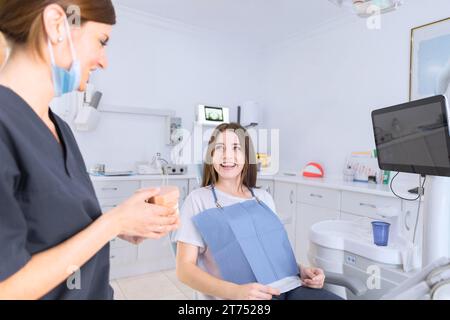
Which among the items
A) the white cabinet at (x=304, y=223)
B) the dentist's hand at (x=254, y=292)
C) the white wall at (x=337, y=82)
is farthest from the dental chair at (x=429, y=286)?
the white wall at (x=337, y=82)

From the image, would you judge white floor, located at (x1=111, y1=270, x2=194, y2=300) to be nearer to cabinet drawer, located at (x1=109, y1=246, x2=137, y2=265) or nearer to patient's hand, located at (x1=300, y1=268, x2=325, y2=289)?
cabinet drawer, located at (x1=109, y1=246, x2=137, y2=265)

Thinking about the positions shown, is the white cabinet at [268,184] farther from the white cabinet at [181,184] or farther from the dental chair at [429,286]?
the dental chair at [429,286]

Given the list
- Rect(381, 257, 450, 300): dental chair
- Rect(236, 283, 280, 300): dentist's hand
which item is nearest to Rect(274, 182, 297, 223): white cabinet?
Rect(236, 283, 280, 300): dentist's hand

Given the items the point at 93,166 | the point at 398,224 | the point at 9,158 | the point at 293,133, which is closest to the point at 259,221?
the point at 398,224

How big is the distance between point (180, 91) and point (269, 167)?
4.53 ft

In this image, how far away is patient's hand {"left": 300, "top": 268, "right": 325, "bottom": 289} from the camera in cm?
130

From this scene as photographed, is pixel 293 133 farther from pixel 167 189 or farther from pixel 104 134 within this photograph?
pixel 167 189

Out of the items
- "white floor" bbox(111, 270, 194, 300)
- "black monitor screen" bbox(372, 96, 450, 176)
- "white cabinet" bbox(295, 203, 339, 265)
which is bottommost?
"white floor" bbox(111, 270, 194, 300)

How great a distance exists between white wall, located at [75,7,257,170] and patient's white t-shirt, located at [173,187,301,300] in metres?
2.06

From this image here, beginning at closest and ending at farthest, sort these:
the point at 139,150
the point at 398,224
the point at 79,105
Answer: the point at 398,224 < the point at 79,105 < the point at 139,150

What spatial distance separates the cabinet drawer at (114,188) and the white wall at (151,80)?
489 mm

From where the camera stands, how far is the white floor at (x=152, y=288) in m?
2.56
